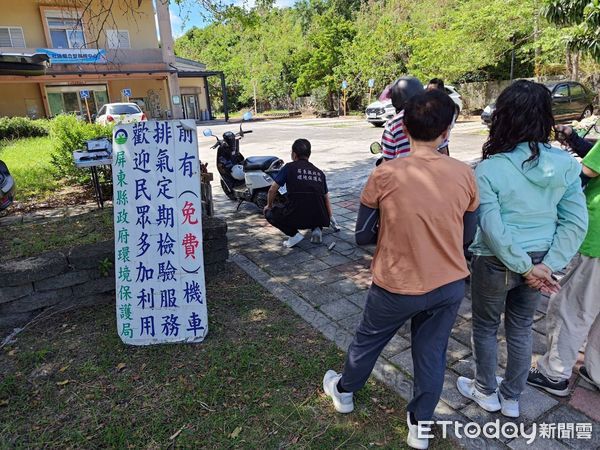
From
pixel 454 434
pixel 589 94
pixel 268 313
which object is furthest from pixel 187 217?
pixel 589 94

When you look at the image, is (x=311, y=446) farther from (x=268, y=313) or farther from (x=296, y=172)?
(x=296, y=172)

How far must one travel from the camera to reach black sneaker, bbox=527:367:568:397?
2.29 meters

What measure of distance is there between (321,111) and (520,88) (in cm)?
2885

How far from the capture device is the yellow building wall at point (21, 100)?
2156 cm

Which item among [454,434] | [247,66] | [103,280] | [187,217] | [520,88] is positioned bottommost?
[454,434]

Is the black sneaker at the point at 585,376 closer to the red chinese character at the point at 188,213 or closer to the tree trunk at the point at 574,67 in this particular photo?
the red chinese character at the point at 188,213

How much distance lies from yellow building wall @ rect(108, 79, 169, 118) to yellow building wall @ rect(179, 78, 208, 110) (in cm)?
280

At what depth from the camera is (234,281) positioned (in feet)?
12.6

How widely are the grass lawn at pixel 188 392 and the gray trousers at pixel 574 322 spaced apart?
2.60 ft

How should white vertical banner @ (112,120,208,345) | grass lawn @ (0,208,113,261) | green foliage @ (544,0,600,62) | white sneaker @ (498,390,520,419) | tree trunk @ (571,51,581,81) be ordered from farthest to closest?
Answer: tree trunk @ (571,51,581,81), green foliage @ (544,0,600,62), grass lawn @ (0,208,113,261), white vertical banner @ (112,120,208,345), white sneaker @ (498,390,520,419)

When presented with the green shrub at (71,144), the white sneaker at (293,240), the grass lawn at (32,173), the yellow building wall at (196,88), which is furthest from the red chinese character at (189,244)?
the yellow building wall at (196,88)

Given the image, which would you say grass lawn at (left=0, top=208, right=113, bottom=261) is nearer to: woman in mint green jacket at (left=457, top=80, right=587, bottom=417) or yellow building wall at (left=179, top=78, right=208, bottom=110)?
woman in mint green jacket at (left=457, top=80, right=587, bottom=417)

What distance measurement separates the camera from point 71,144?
22.1 feet

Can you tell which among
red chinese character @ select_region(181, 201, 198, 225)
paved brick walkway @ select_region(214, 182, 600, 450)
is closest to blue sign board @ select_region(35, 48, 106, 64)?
paved brick walkway @ select_region(214, 182, 600, 450)
